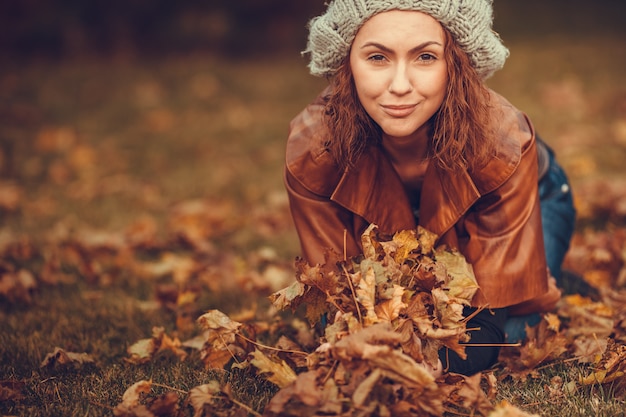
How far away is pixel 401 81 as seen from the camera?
2.09 metres

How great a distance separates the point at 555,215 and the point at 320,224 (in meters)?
1.27

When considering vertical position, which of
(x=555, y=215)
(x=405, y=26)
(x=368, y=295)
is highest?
(x=405, y=26)

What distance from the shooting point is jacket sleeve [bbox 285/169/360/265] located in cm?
240

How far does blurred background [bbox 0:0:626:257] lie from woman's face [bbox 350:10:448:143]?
191 cm

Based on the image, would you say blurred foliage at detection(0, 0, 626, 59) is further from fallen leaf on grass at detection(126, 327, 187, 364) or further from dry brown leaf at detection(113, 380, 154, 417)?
dry brown leaf at detection(113, 380, 154, 417)

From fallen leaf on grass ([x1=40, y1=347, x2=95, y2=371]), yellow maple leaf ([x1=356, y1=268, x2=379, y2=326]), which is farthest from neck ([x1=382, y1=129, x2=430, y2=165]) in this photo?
fallen leaf on grass ([x1=40, y1=347, x2=95, y2=371])

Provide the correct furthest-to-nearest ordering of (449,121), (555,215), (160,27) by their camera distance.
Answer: (160,27) < (555,215) < (449,121)

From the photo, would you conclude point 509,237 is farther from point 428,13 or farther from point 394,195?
point 428,13

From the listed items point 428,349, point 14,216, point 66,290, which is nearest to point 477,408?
point 428,349

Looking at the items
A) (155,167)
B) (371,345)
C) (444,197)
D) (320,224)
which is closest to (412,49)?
(444,197)

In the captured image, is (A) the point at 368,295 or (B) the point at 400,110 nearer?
(A) the point at 368,295

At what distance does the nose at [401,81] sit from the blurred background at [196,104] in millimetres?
2009

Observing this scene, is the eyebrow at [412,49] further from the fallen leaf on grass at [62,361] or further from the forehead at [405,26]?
the fallen leaf on grass at [62,361]

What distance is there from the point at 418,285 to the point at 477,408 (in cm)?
43
